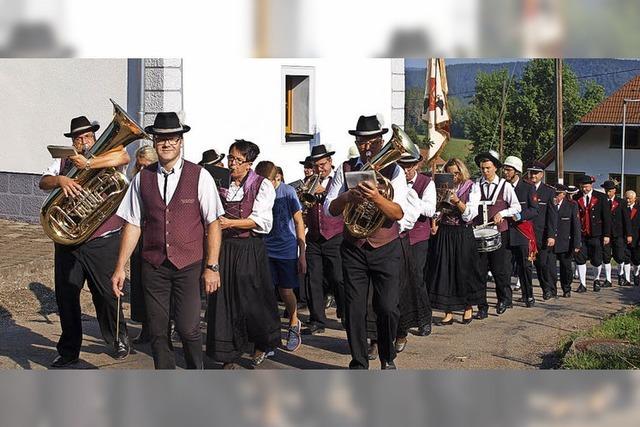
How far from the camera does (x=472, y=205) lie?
428 inches

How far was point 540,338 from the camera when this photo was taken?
10375mm

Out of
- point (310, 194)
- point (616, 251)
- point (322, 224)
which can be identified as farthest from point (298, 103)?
point (616, 251)

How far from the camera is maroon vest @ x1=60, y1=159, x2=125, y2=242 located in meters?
7.99

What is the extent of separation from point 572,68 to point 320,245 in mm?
2776

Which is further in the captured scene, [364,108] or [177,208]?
[364,108]

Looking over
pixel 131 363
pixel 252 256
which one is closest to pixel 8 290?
pixel 131 363

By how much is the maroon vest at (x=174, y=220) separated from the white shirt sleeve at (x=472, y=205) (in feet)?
13.6

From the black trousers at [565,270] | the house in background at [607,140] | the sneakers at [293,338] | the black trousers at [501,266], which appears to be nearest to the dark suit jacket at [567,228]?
the black trousers at [565,270]

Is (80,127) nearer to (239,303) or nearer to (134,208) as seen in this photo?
(134,208)

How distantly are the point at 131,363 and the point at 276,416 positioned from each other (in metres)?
2.60

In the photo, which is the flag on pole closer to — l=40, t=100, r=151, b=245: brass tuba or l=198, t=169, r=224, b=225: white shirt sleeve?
l=198, t=169, r=224, b=225: white shirt sleeve

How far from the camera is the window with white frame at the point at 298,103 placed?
10.9 m

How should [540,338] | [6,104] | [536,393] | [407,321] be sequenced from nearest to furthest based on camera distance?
[536,393], [407,321], [540,338], [6,104]

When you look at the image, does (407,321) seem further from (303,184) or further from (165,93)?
(165,93)
